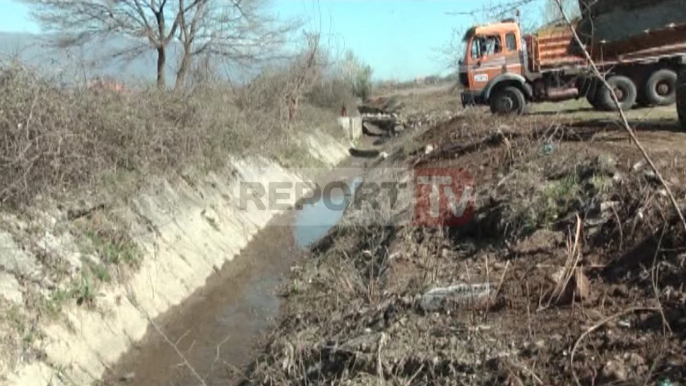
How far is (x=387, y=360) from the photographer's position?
6.09 m

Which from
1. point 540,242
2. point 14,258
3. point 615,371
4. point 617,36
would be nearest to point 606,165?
point 540,242

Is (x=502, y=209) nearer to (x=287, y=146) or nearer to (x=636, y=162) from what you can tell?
(x=636, y=162)

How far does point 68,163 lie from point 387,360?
6802mm

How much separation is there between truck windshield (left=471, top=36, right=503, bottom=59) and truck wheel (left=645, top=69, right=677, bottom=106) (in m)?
4.17

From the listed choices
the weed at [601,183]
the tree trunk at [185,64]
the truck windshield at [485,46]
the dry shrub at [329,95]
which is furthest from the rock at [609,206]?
the dry shrub at [329,95]

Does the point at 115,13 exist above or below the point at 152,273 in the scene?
above

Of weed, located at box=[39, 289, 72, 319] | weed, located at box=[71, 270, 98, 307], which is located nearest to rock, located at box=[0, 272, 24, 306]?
weed, located at box=[39, 289, 72, 319]

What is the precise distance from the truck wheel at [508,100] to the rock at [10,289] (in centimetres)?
1411

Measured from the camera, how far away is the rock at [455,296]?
22.3 ft

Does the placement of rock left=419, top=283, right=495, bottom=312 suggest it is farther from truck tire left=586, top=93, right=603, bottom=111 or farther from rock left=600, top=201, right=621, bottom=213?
truck tire left=586, top=93, right=603, bottom=111

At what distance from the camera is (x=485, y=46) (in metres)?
21.4

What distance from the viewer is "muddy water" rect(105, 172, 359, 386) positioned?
916cm

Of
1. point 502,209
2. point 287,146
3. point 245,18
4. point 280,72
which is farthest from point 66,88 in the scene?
point 245,18

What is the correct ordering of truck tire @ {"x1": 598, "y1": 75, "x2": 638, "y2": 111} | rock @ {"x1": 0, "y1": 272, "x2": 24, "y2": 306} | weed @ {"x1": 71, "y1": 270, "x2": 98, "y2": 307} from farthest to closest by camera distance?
truck tire @ {"x1": 598, "y1": 75, "x2": 638, "y2": 111}, weed @ {"x1": 71, "y1": 270, "x2": 98, "y2": 307}, rock @ {"x1": 0, "y1": 272, "x2": 24, "y2": 306}
